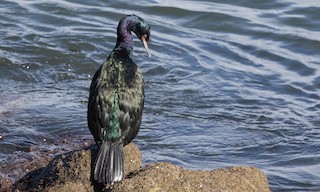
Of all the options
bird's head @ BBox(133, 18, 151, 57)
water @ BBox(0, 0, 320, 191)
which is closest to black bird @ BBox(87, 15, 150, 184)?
bird's head @ BBox(133, 18, 151, 57)

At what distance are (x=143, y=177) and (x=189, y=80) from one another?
516 centimetres

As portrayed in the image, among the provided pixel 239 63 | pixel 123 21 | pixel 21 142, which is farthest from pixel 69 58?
pixel 123 21

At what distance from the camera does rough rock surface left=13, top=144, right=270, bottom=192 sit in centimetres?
531

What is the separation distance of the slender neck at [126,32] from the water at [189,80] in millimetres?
1470

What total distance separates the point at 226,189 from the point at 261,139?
339 centimetres

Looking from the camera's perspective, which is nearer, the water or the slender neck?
the slender neck

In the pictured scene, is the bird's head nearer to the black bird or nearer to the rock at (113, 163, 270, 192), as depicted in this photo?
the black bird

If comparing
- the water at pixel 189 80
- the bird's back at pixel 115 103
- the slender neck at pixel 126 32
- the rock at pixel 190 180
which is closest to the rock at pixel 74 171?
the bird's back at pixel 115 103

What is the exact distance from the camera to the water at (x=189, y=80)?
8.16 metres

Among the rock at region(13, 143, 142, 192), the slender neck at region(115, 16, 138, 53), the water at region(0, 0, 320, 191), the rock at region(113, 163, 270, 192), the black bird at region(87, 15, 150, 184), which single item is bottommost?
the water at region(0, 0, 320, 191)

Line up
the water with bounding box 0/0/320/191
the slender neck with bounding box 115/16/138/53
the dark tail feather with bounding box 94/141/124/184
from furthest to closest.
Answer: the water with bounding box 0/0/320/191
the slender neck with bounding box 115/16/138/53
the dark tail feather with bounding box 94/141/124/184

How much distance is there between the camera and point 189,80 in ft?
34.2

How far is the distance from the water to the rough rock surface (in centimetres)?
150

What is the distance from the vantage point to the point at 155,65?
10.8 m
